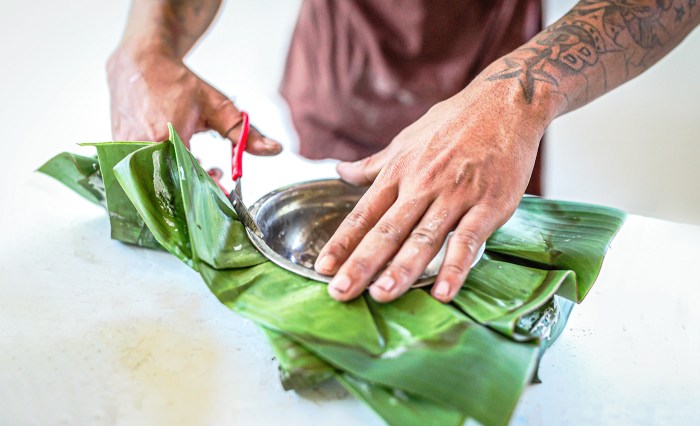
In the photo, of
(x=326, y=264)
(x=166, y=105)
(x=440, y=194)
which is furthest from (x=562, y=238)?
(x=166, y=105)

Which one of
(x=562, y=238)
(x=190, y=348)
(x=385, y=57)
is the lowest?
(x=190, y=348)

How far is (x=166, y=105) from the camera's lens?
33.8 inches

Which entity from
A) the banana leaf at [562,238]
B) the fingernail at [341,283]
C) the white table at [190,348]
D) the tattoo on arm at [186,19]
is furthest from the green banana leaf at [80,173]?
the banana leaf at [562,238]

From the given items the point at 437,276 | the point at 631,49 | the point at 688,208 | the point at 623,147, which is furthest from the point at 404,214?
the point at 623,147

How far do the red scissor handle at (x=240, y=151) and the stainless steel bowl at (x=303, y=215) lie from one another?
5 centimetres

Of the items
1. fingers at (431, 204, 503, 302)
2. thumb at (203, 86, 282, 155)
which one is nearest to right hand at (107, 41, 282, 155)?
thumb at (203, 86, 282, 155)

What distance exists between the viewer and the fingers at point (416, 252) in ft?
1.87

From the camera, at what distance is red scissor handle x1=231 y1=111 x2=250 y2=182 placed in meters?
0.77

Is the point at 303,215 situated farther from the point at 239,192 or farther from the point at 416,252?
the point at 416,252

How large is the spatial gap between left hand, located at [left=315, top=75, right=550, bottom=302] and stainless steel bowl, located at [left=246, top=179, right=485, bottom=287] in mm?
45

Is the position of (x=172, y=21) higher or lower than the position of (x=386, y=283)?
higher

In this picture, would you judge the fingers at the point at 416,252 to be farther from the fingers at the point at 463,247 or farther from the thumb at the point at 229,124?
the thumb at the point at 229,124

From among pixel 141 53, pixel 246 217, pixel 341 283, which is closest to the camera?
pixel 341 283

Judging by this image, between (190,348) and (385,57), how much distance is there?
2.04ft
